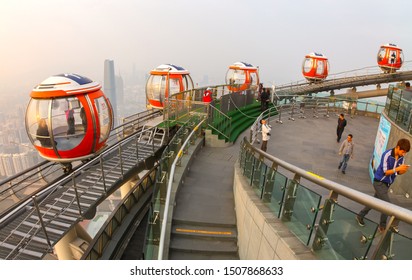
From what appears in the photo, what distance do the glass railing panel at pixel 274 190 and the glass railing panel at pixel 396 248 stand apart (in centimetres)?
202

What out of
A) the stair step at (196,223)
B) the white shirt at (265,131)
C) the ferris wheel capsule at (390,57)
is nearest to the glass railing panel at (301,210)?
the stair step at (196,223)

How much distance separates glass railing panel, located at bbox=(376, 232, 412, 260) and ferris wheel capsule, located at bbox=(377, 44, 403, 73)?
36.2m

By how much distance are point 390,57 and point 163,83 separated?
96.9 ft

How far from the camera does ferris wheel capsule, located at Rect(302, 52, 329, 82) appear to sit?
2956 cm

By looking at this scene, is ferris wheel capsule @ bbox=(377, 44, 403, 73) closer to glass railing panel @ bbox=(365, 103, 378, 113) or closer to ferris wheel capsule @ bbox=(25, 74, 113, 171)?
glass railing panel @ bbox=(365, 103, 378, 113)

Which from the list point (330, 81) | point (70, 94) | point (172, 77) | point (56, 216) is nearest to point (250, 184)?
point (56, 216)

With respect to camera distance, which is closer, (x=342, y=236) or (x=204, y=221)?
(x=342, y=236)

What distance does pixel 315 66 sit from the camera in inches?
1171

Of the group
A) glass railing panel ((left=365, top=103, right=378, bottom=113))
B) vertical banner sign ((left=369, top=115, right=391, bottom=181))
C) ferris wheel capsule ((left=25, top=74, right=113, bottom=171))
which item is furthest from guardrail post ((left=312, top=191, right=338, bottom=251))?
glass railing panel ((left=365, top=103, right=378, bottom=113))

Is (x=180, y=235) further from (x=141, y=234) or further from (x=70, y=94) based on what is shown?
(x=70, y=94)

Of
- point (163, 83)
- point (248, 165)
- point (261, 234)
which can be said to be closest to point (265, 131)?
point (248, 165)

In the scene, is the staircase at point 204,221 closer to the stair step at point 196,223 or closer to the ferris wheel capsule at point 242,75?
the stair step at point 196,223

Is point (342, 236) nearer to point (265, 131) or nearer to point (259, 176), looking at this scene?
point (259, 176)

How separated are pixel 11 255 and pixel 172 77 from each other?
13503mm
